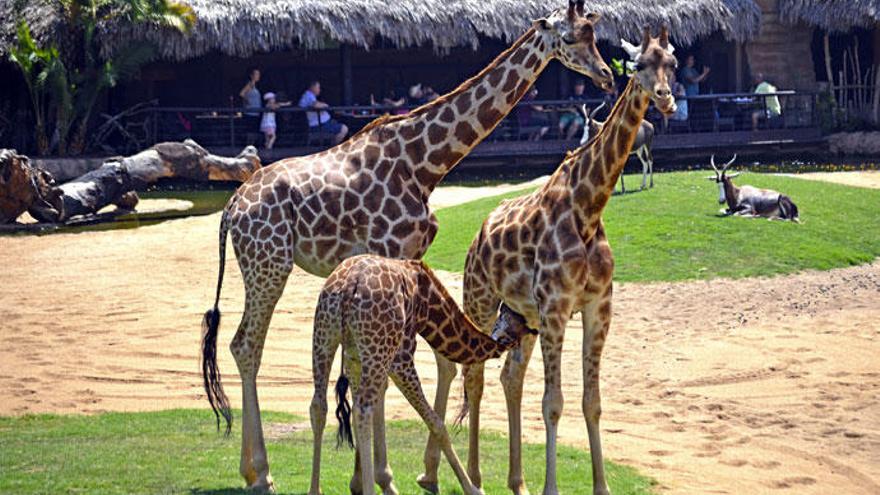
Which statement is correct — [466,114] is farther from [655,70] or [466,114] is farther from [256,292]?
[256,292]

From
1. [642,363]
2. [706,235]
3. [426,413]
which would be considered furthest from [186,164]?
[426,413]

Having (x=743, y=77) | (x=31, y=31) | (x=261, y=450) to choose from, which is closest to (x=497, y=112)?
(x=261, y=450)

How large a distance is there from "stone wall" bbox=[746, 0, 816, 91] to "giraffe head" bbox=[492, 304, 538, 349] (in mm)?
23459

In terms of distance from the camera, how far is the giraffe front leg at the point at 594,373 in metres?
8.98

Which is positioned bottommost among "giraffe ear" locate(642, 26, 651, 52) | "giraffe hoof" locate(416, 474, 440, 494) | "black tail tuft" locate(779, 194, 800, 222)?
"giraffe hoof" locate(416, 474, 440, 494)

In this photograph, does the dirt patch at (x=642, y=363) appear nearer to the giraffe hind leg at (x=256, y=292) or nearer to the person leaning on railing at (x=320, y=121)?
the giraffe hind leg at (x=256, y=292)

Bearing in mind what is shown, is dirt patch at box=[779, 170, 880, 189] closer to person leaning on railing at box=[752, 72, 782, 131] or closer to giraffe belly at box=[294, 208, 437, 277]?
person leaning on railing at box=[752, 72, 782, 131]

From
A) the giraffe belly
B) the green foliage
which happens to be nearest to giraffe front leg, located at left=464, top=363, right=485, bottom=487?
the giraffe belly

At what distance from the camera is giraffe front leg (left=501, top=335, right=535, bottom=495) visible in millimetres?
9125

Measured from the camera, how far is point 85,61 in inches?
1032

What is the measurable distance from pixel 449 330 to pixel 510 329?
38cm

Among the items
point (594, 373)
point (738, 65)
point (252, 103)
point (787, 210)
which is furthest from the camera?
point (738, 65)

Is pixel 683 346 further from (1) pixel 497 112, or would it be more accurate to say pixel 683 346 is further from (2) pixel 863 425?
(1) pixel 497 112

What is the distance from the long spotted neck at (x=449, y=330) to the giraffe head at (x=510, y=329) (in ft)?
0.20
